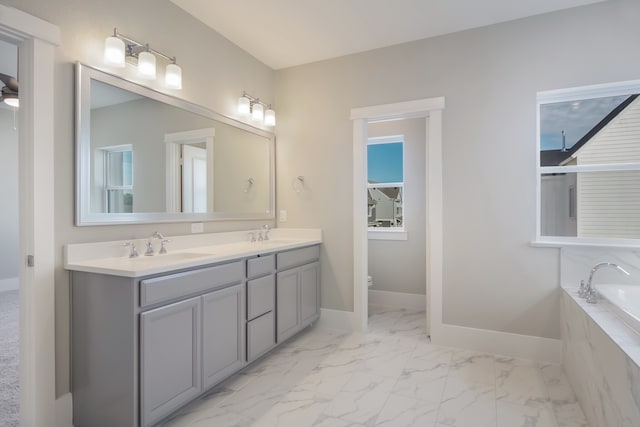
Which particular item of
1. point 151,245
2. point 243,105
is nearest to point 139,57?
point 243,105

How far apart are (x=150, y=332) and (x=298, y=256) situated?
1483mm

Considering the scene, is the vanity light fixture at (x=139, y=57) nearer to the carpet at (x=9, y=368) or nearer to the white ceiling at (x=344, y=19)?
the white ceiling at (x=344, y=19)

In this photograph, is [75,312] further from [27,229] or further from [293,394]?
[293,394]

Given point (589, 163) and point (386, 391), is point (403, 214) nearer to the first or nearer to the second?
point (589, 163)

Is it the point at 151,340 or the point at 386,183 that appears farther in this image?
the point at 386,183

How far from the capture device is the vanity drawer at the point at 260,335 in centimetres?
230

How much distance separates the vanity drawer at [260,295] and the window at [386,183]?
2.01 m

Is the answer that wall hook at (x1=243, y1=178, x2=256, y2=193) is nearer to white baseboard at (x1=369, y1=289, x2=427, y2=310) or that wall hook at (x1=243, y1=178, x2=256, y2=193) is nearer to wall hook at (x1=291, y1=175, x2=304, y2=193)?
wall hook at (x1=291, y1=175, x2=304, y2=193)

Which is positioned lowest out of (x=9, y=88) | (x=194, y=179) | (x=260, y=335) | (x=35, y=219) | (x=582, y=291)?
(x=260, y=335)

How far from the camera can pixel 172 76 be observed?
225 cm

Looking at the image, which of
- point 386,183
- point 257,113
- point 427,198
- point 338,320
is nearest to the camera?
point 427,198

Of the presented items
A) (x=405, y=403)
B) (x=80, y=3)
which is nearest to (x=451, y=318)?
(x=405, y=403)

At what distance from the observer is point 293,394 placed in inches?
82.7

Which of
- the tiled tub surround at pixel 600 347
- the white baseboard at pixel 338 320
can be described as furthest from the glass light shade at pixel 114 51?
the tiled tub surround at pixel 600 347
